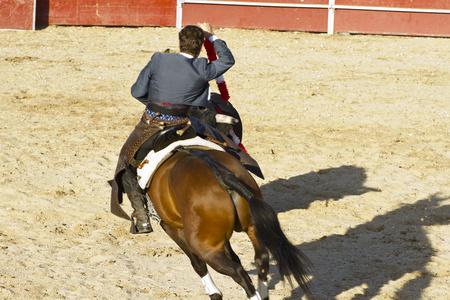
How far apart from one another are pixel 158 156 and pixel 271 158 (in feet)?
14.2

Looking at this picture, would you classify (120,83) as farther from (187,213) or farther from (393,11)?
(187,213)

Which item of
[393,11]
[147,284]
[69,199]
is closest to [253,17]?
[393,11]

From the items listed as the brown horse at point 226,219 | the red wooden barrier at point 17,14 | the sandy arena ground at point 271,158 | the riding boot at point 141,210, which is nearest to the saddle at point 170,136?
the brown horse at point 226,219

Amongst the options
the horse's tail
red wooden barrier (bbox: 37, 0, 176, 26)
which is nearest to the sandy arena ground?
red wooden barrier (bbox: 37, 0, 176, 26)

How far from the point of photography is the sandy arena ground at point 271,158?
5.56 meters

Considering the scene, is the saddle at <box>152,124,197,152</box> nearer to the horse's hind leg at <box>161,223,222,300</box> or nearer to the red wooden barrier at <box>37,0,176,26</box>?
the horse's hind leg at <box>161,223,222,300</box>

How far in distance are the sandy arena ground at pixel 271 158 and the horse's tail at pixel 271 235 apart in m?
1.20

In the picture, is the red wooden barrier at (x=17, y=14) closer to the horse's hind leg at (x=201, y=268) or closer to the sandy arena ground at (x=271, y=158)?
the sandy arena ground at (x=271, y=158)

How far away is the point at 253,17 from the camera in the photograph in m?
15.1

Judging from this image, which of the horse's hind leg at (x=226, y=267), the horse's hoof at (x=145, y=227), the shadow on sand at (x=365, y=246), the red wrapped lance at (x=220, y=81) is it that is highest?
the red wrapped lance at (x=220, y=81)

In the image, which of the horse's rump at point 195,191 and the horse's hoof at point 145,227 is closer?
the horse's rump at point 195,191

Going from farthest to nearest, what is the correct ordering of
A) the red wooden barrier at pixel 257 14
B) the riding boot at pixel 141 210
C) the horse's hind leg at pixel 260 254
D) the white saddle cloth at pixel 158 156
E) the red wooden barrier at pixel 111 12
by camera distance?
the red wooden barrier at pixel 111 12, the red wooden barrier at pixel 257 14, the riding boot at pixel 141 210, the white saddle cloth at pixel 158 156, the horse's hind leg at pixel 260 254

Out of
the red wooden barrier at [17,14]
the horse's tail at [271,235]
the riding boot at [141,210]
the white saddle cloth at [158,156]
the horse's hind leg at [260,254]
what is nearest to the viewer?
the horse's tail at [271,235]

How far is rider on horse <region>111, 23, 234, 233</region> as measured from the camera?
186 inches
